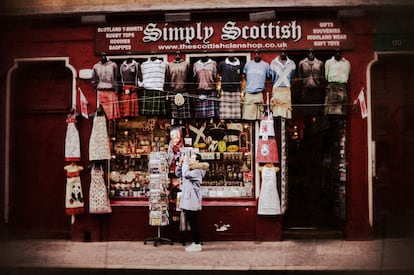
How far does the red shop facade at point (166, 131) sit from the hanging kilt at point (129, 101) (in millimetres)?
30

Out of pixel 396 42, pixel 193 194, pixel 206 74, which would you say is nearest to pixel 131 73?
pixel 206 74

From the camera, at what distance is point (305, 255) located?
9.84 meters

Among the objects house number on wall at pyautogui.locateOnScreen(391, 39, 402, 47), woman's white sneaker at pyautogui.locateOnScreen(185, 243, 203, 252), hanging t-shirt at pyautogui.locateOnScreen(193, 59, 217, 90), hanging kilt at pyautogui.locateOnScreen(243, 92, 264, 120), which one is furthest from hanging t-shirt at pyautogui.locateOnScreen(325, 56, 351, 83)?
woman's white sneaker at pyautogui.locateOnScreen(185, 243, 203, 252)

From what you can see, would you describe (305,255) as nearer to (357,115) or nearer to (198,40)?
(357,115)

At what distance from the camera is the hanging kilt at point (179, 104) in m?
11.0

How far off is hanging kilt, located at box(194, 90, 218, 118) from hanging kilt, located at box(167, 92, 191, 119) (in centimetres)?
20

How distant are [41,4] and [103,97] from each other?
92.4 inches

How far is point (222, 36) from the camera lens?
11156mm

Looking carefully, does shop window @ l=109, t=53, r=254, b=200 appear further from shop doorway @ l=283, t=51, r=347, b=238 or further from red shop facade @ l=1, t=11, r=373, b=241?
shop doorway @ l=283, t=51, r=347, b=238

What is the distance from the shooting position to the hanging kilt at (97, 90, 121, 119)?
11172mm

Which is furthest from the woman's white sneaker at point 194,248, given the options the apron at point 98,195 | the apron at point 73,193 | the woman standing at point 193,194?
the apron at point 73,193

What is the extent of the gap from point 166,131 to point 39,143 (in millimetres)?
2745

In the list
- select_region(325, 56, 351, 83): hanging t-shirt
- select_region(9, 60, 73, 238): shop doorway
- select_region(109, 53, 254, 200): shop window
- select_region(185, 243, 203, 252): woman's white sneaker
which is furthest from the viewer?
select_region(9, 60, 73, 238): shop doorway

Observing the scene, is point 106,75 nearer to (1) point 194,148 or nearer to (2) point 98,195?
(1) point 194,148
